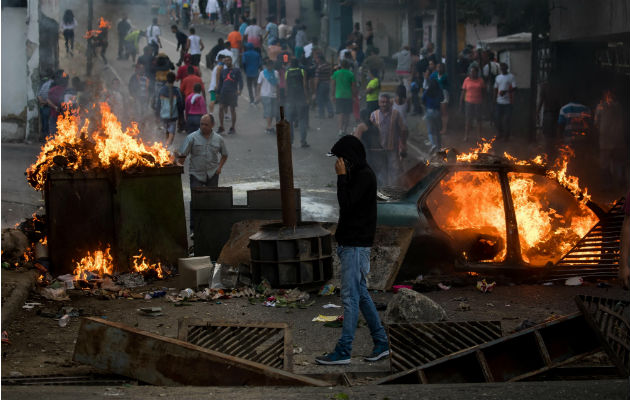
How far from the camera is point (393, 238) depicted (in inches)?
394

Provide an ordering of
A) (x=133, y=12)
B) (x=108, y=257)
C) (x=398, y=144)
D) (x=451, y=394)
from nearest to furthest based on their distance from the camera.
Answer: (x=451, y=394)
(x=108, y=257)
(x=398, y=144)
(x=133, y=12)

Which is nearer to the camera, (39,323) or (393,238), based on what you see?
(39,323)

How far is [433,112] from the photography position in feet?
68.8

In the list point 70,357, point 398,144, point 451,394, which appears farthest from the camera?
point 398,144

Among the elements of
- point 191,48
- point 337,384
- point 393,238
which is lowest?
point 337,384

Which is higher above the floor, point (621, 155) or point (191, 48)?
point (191, 48)

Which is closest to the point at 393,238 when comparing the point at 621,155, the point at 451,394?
the point at 451,394

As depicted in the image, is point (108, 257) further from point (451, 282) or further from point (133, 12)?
point (133, 12)

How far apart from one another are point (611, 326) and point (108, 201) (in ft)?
19.4

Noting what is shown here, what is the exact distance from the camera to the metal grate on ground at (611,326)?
23.0 feet

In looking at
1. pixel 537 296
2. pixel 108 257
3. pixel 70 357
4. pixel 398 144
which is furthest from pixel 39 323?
pixel 398 144

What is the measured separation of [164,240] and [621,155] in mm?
10176

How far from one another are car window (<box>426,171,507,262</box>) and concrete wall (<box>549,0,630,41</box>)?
7935mm

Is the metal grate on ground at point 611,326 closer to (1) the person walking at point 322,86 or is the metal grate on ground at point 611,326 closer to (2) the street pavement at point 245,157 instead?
(2) the street pavement at point 245,157
